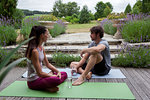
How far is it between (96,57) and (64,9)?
22.8m

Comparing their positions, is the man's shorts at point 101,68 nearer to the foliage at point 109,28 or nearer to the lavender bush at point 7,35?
the lavender bush at point 7,35

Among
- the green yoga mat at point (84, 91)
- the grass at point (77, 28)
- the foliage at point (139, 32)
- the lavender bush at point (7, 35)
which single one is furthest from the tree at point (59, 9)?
the green yoga mat at point (84, 91)

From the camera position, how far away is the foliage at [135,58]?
3.99 m

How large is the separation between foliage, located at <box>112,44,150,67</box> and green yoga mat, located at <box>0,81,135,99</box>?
1.20 meters

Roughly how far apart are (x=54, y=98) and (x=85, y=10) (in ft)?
59.8

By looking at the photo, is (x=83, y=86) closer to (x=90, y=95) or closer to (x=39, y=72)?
(x=90, y=95)

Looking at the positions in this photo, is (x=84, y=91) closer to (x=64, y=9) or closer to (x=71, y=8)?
(x=64, y=9)

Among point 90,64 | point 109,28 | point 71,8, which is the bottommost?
point 90,64

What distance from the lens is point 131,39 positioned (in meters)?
4.88

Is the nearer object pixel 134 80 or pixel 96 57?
pixel 96 57

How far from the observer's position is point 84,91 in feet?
8.73

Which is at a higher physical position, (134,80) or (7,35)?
(7,35)

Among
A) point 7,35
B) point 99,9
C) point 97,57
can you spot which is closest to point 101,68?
point 97,57

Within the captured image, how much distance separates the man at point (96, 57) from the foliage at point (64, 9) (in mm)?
21882
